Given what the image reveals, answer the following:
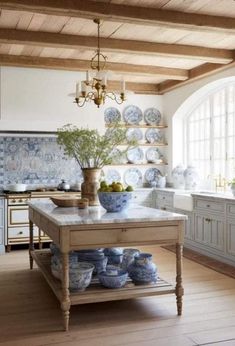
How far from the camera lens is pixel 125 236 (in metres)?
3.08

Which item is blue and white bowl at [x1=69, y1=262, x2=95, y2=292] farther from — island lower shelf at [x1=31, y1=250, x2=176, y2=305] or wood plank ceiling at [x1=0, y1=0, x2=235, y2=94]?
wood plank ceiling at [x1=0, y1=0, x2=235, y2=94]

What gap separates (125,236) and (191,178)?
11.8ft

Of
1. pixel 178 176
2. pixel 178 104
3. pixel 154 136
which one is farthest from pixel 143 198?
pixel 178 104

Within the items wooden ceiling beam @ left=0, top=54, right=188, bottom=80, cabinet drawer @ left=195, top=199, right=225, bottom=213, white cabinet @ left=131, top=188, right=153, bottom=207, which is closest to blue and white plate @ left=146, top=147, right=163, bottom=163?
white cabinet @ left=131, top=188, right=153, bottom=207

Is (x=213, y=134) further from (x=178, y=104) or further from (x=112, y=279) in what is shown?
(x=112, y=279)

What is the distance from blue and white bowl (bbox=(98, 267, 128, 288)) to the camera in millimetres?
3236

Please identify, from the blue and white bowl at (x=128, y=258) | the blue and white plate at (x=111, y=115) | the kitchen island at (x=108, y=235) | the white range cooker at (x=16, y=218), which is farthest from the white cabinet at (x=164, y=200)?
the kitchen island at (x=108, y=235)

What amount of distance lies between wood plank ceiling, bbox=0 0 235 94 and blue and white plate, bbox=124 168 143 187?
1.59m

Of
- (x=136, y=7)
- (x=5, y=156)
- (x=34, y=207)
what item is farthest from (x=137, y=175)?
(x=136, y=7)

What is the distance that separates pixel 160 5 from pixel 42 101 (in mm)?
2979

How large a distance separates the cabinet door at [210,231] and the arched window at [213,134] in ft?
2.78

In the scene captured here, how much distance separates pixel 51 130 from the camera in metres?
6.23

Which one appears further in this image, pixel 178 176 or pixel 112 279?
pixel 178 176

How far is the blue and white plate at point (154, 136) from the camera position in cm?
734
